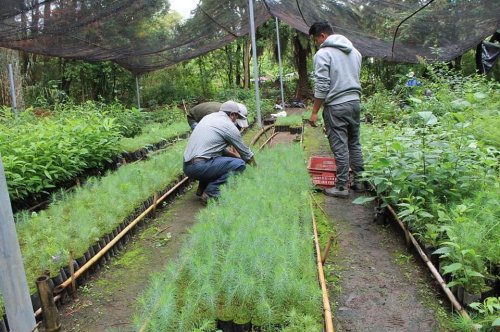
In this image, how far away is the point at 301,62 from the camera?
17.8 metres

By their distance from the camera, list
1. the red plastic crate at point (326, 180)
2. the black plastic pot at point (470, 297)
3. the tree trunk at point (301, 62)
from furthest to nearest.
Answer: the tree trunk at point (301, 62) → the red plastic crate at point (326, 180) → the black plastic pot at point (470, 297)

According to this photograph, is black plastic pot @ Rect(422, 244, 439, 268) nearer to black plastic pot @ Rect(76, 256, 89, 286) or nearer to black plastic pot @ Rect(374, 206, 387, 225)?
black plastic pot @ Rect(374, 206, 387, 225)

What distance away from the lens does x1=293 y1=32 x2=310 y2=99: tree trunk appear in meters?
17.0

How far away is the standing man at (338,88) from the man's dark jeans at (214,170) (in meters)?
1.02

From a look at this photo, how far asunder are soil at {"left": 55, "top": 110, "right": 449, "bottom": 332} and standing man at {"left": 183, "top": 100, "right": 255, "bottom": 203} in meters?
0.68

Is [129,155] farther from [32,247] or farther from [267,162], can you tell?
[32,247]

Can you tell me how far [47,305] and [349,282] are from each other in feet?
6.10

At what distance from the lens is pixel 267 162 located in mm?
5004

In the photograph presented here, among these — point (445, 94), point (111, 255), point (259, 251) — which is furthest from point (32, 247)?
point (445, 94)

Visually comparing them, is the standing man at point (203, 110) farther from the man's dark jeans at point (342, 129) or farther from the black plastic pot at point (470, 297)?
the black plastic pot at point (470, 297)

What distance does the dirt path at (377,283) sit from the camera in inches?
90.4

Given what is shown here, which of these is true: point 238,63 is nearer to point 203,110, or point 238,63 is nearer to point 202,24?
point 202,24

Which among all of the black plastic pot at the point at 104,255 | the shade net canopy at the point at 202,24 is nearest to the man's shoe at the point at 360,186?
the black plastic pot at the point at 104,255

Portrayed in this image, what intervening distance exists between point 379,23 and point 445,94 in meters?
1.77
